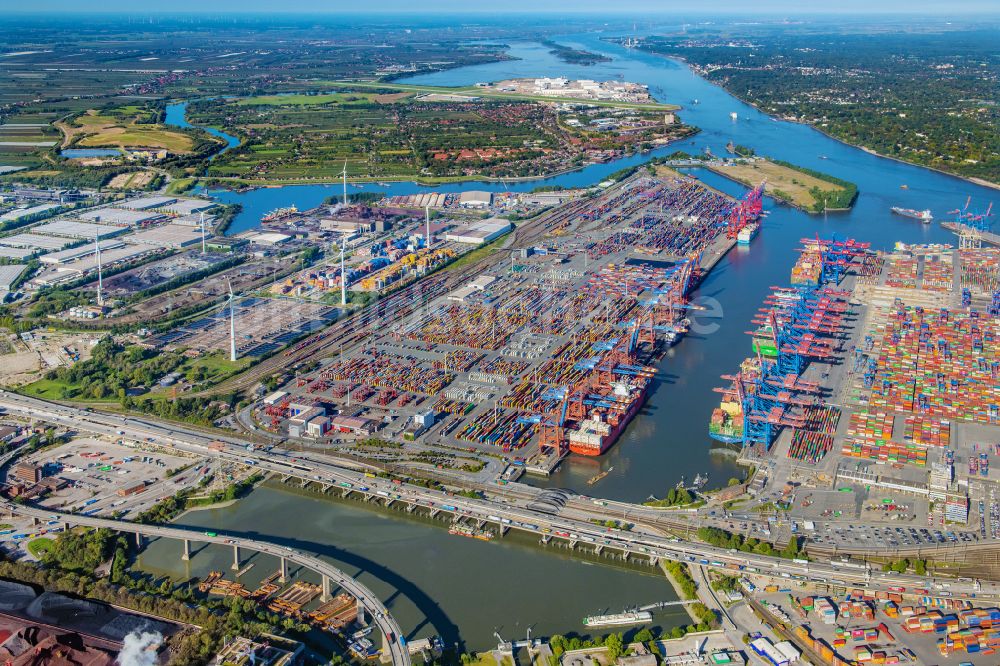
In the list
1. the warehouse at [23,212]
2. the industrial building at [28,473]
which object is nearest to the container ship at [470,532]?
the industrial building at [28,473]

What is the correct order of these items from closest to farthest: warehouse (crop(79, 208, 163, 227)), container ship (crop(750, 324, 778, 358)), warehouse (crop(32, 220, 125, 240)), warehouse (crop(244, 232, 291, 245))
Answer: container ship (crop(750, 324, 778, 358)), warehouse (crop(244, 232, 291, 245)), warehouse (crop(32, 220, 125, 240)), warehouse (crop(79, 208, 163, 227))

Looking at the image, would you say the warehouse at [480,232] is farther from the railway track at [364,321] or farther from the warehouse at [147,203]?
the warehouse at [147,203]

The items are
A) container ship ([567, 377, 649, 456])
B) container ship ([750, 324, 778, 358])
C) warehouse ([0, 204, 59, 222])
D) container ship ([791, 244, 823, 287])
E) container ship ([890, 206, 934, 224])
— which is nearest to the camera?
container ship ([567, 377, 649, 456])

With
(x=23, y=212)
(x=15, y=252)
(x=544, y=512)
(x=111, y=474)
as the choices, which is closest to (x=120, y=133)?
(x=23, y=212)

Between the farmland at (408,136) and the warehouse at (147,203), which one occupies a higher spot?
the farmland at (408,136)

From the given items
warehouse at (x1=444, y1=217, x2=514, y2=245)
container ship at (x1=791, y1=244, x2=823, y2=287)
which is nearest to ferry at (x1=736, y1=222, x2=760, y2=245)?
container ship at (x1=791, y1=244, x2=823, y2=287)

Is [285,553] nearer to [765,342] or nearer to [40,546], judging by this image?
[40,546]

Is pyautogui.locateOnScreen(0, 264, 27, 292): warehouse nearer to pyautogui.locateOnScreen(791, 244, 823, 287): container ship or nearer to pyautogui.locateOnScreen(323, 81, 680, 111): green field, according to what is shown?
pyautogui.locateOnScreen(791, 244, 823, 287): container ship
